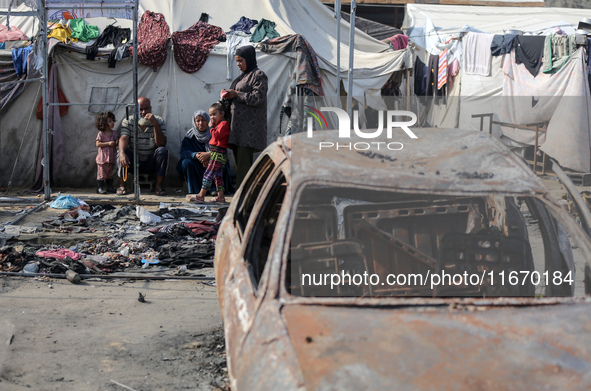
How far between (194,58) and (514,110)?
23.2ft

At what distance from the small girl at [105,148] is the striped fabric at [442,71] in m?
7.83

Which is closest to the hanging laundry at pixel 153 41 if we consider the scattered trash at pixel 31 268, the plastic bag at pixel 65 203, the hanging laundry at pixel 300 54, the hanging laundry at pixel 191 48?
the hanging laundry at pixel 191 48

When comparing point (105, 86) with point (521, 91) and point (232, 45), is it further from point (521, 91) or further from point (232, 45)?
point (521, 91)

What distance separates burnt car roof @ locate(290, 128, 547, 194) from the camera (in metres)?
2.96

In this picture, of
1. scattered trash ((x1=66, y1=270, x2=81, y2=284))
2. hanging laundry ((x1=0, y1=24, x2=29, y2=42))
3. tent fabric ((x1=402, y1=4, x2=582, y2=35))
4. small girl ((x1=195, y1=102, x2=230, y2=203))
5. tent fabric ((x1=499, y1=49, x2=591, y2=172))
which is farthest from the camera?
tent fabric ((x1=402, y1=4, x2=582, y2=35))

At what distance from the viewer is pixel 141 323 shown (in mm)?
4719

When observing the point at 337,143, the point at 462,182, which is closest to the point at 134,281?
the point at 337,143

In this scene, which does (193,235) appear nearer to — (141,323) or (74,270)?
(74,270)

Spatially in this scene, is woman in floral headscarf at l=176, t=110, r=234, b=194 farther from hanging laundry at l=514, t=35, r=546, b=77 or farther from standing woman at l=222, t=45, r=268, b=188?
hanging laundry at l=514, t=35, r=546, b=77

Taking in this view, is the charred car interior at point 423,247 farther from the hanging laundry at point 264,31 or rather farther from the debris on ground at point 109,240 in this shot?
the hanging laundry at point 264,31

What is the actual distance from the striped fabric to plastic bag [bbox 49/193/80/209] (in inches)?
355

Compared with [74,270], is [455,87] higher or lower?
higher

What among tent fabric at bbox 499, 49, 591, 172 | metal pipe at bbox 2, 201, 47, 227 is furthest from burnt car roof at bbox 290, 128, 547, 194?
tent fabric at bbox 499, 49, 591, 172

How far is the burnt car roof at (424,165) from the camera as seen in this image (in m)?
2.96
